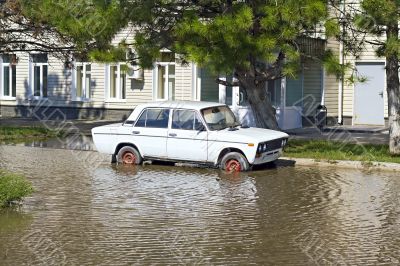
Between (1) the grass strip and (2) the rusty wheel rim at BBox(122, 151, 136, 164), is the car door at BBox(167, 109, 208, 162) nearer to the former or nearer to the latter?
(2) the rusty wheel rim at BBox(122, 151, 136, 164)

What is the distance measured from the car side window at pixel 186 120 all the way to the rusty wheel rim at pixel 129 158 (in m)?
1.28

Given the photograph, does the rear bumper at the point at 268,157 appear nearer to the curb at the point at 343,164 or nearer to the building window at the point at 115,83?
the curb at the point at 343,164

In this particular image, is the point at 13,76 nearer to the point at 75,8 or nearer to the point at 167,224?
the point at 75,8

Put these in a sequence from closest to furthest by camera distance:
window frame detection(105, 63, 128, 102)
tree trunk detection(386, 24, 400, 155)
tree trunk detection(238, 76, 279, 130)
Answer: tree trunk detection(386, 24, 400, 155) < tree trunk detection(238, 76, 279, 130) < window frame detection(105, 63, 128, 102)

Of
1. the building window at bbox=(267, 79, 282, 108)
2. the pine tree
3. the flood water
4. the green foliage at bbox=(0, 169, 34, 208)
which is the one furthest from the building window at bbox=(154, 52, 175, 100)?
the green foliage at bbox=(0, 169, 34, 208)

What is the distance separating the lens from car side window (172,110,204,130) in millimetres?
16984

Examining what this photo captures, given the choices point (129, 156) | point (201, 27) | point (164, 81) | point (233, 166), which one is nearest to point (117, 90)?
point (164, 81)

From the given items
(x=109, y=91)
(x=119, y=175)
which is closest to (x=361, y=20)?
(x=119, y=175)

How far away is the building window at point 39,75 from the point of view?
3403 centimetres

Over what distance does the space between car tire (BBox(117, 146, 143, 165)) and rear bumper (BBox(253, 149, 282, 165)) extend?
275 centimetres

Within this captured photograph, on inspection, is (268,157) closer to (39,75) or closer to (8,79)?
(39,75)

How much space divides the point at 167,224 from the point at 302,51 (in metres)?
8.42

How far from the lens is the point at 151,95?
101ft

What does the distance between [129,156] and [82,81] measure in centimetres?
1566
